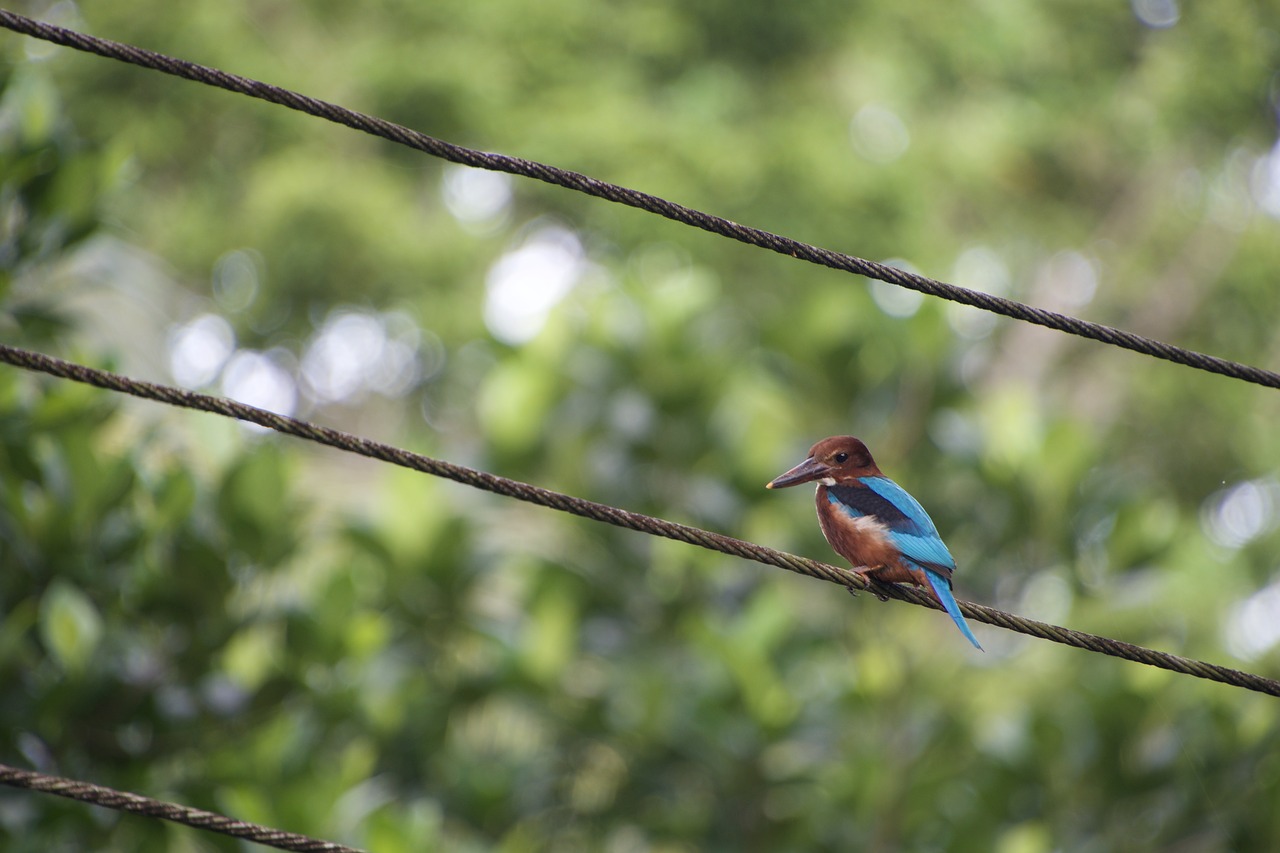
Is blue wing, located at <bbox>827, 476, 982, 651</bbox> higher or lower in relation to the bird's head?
lower

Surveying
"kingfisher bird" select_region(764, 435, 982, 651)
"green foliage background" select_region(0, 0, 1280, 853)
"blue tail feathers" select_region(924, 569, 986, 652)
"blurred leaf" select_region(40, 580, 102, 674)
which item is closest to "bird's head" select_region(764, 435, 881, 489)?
"kingfisher bird" select_region(764, 435, 982, 651)

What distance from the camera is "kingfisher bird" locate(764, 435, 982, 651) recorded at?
247 cm

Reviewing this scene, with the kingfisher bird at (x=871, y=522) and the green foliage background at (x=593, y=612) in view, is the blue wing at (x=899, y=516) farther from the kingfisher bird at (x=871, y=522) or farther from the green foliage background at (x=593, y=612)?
the green foliage background at (x=593, y=612)

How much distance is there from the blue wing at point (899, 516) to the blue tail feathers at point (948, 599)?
2 cm

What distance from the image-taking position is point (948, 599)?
239 centimetres

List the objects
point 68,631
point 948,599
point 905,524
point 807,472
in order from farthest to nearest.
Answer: point 68,631 → point 807,472 → point 905,524 → point 948,599

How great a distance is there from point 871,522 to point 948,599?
21 centimetres

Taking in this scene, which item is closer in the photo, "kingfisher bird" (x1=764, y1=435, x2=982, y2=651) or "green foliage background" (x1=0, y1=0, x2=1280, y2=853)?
"kingfisher bird" (x1=764, y1=435, x2=982, y2=651)

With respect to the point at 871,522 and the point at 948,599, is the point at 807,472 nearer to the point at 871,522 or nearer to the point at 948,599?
the point at 871,522

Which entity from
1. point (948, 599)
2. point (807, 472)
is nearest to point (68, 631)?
point (807, 472)

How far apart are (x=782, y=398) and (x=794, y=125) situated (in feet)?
22.4

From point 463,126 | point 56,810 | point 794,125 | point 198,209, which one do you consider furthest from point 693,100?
point 56,810

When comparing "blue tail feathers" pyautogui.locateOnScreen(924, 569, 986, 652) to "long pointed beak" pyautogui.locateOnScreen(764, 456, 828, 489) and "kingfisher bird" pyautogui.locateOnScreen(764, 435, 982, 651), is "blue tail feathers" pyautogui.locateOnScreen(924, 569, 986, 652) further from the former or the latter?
"long pointed beak" pyautogui.locateOnScreen(764, 456, 828, 489)

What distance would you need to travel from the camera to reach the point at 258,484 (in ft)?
14.2
